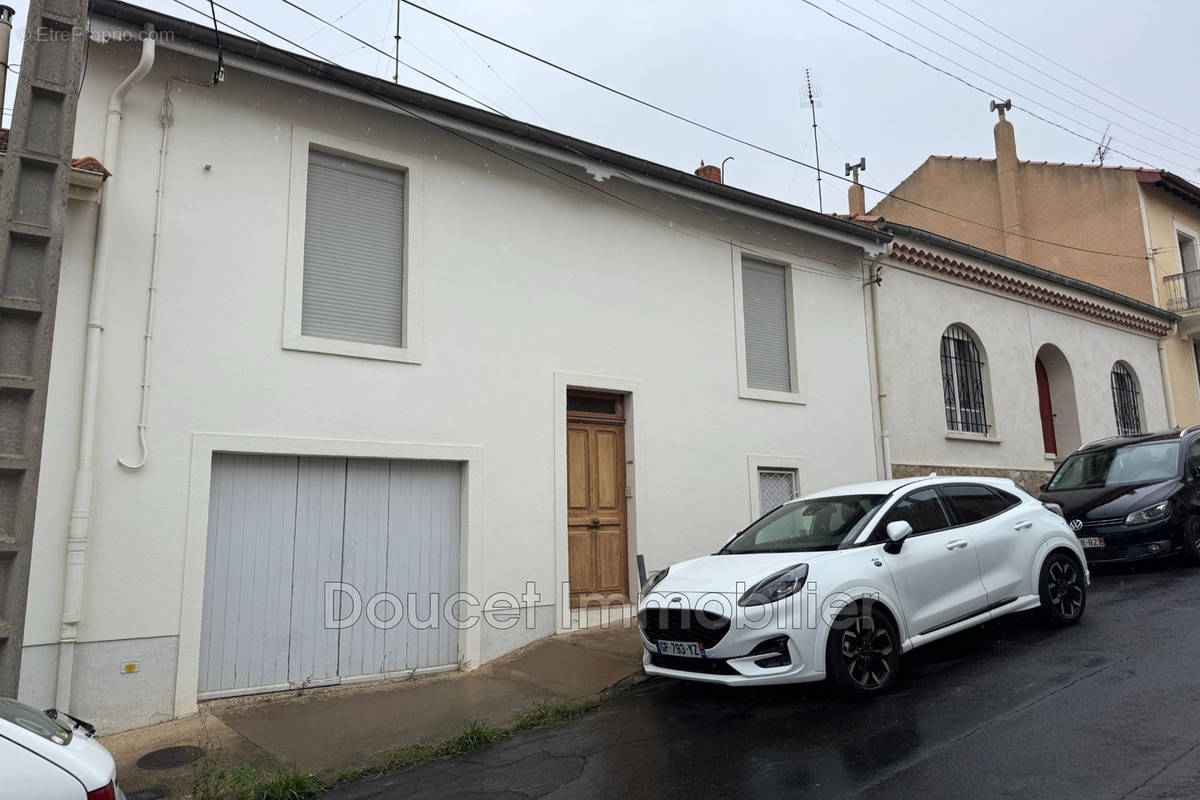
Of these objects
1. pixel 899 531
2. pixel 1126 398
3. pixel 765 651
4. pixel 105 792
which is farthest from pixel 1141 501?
pixel 105 792

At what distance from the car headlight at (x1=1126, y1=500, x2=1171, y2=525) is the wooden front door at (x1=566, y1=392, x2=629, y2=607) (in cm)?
592

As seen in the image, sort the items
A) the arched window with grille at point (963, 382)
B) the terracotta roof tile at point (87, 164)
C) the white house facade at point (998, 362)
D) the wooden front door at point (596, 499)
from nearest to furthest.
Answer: the terracotta roof tile at point (87, 164) → the wooden front door at point (596, 499) → the white house facade at point (998, 362) → the arched window with grille at point (963, 382)

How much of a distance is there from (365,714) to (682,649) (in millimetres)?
2584

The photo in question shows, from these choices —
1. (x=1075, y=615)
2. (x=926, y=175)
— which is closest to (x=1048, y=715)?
(x=1075, y=615)

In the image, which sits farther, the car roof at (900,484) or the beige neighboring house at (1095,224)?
the beige neighboring house at (1095,224)

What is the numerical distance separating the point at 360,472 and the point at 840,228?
7508 millimetres

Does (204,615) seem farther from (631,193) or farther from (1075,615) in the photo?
(1075,615)

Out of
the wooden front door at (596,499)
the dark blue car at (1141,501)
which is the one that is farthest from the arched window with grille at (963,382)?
the wooden front door at (596,499)

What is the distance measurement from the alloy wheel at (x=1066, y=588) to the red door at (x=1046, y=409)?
9.88 m

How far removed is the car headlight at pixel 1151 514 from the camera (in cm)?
977

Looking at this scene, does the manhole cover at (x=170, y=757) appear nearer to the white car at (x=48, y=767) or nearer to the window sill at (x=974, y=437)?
the white car at (x=48, y=767)

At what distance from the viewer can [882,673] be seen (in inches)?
236

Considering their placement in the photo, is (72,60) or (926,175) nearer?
(72,60)

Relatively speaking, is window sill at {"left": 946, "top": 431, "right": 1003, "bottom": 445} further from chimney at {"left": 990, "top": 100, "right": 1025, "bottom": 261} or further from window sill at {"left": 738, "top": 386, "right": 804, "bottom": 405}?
chimney at {"left": 990, "top": 100, "right": 1025, "bottom": 261}
